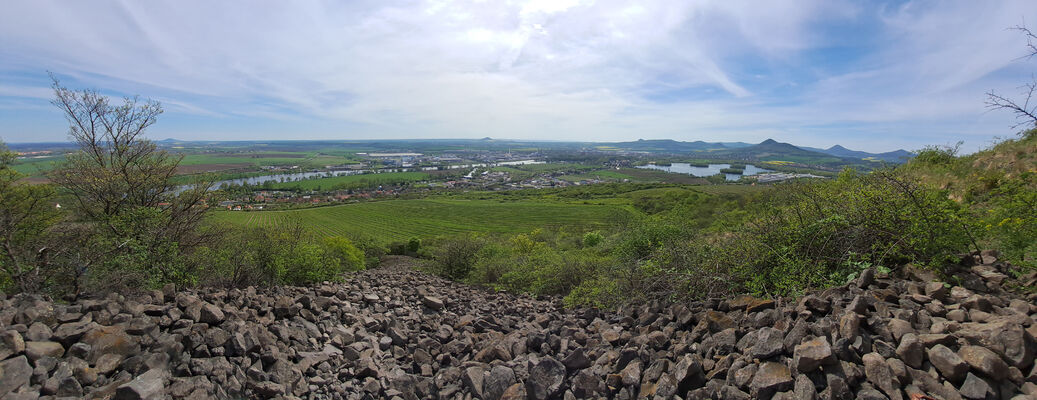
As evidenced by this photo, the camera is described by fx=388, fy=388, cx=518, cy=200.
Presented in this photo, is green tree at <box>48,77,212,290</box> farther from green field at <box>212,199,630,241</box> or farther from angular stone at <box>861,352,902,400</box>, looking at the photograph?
green field at <box>212,199,630,241</box>

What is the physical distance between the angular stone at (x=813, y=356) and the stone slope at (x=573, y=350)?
2 centimetres

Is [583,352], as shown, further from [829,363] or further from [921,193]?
[921,193]

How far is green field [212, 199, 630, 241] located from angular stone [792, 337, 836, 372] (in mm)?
57988

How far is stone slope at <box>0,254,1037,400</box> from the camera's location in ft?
13.1

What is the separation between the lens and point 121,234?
32.4 ft

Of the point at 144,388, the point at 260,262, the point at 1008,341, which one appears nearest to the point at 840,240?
the point at 1008,341

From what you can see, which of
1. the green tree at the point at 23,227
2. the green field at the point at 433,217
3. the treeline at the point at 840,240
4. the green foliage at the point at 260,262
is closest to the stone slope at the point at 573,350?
the treeline at the point at 840,240

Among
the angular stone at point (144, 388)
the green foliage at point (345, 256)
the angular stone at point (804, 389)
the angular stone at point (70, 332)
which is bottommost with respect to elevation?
the green foliage at point (345, 256)

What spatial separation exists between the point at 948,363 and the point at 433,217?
84.5 metres

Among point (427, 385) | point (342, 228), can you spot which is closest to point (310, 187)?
point (342, 228)

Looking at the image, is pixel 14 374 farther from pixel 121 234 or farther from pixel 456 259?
pixel 456 259

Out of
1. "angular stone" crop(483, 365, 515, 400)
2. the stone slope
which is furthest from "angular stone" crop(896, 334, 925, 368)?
"angular stone" crop(483, 365, 515, 400)

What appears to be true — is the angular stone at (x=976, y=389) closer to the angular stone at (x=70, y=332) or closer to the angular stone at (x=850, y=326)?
the angular stone at (x=850, y=326)

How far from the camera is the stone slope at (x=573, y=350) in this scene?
399cm
